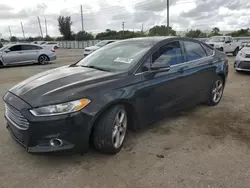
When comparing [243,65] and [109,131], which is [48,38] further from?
[109,131]

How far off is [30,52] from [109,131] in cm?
1218

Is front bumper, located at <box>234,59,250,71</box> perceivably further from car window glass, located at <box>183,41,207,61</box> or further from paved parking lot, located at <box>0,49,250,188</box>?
paved parking lot, located at <box>0,49,250,188</box>

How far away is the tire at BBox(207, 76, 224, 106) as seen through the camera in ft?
15.5

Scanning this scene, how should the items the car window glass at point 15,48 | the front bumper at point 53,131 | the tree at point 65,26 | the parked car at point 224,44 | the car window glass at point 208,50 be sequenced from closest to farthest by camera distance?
the front bumper at point 53,131 → the car window glass at point 208,50 → the car window glass at point 15,48 → the parked car at point 224,44 → the tree at point 65,26

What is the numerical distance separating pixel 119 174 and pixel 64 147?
0.68 m

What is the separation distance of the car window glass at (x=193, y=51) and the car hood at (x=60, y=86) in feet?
5.50

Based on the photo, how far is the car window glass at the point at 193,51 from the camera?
13.2 ft

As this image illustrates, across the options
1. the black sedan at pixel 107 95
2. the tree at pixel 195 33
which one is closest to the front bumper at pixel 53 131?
the black sedan at pixel 107 95

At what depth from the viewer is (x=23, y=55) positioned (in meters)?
13.0

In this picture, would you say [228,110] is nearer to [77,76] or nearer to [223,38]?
[77,76]

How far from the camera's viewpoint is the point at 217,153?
9.78 ft

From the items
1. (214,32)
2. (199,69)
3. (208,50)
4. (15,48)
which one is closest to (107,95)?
(199,69)

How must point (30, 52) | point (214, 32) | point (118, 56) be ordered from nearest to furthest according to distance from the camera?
point (118, 56) → point (30, 52) → point (214, 32)

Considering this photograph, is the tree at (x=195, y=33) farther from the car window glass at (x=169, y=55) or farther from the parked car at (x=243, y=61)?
the car window glass at (x=169, y=55)
